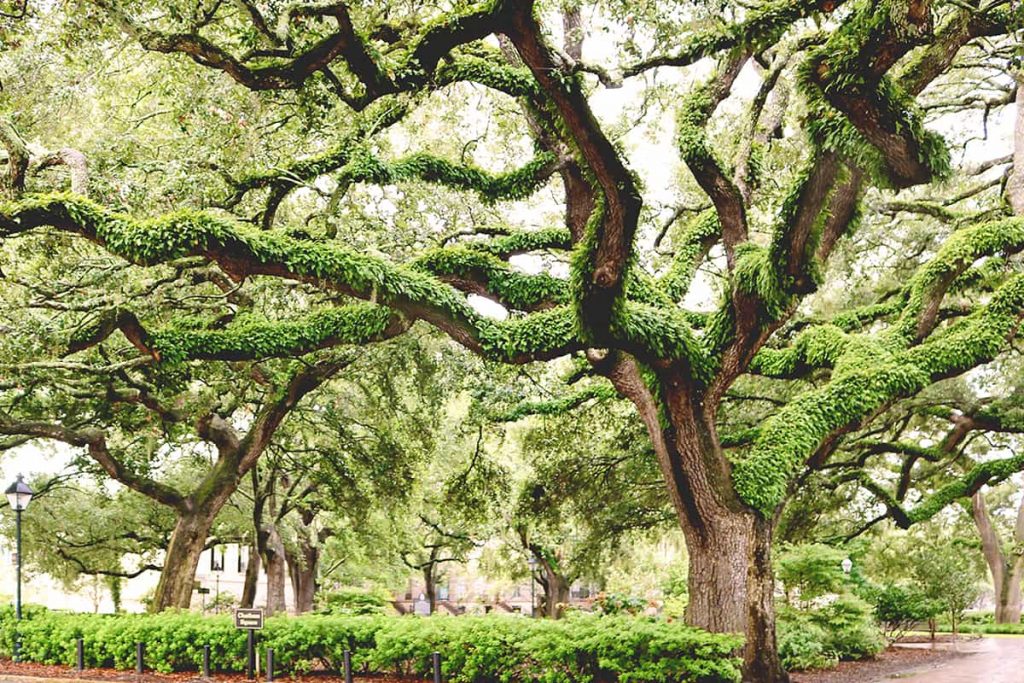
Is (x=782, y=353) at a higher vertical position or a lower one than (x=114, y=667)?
higher

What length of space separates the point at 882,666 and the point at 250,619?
11.6 meters

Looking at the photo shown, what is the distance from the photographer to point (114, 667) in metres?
14.4

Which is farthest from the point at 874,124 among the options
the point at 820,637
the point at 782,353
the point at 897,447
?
the point at 820,637

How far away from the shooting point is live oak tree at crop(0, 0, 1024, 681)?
8.75 m

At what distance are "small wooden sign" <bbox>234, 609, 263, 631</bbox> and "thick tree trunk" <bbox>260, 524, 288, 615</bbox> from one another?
361 inches

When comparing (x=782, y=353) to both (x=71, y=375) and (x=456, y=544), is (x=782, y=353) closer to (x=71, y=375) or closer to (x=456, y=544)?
(x=71, y=375)

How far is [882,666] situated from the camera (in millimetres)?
16672

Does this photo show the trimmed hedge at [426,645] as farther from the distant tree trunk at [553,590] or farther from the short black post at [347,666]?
the distant tree trunk at [553,590]

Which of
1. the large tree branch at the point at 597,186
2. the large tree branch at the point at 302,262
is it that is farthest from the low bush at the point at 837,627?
the large tree branch at the point at 597,186

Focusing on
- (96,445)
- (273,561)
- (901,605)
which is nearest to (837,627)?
(901,605)

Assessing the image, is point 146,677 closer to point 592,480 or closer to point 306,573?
point 592,480

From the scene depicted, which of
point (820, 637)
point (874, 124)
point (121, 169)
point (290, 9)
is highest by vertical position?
point (290, 9)

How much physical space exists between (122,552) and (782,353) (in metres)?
21.9

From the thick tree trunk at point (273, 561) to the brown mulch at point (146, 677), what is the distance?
760cm
